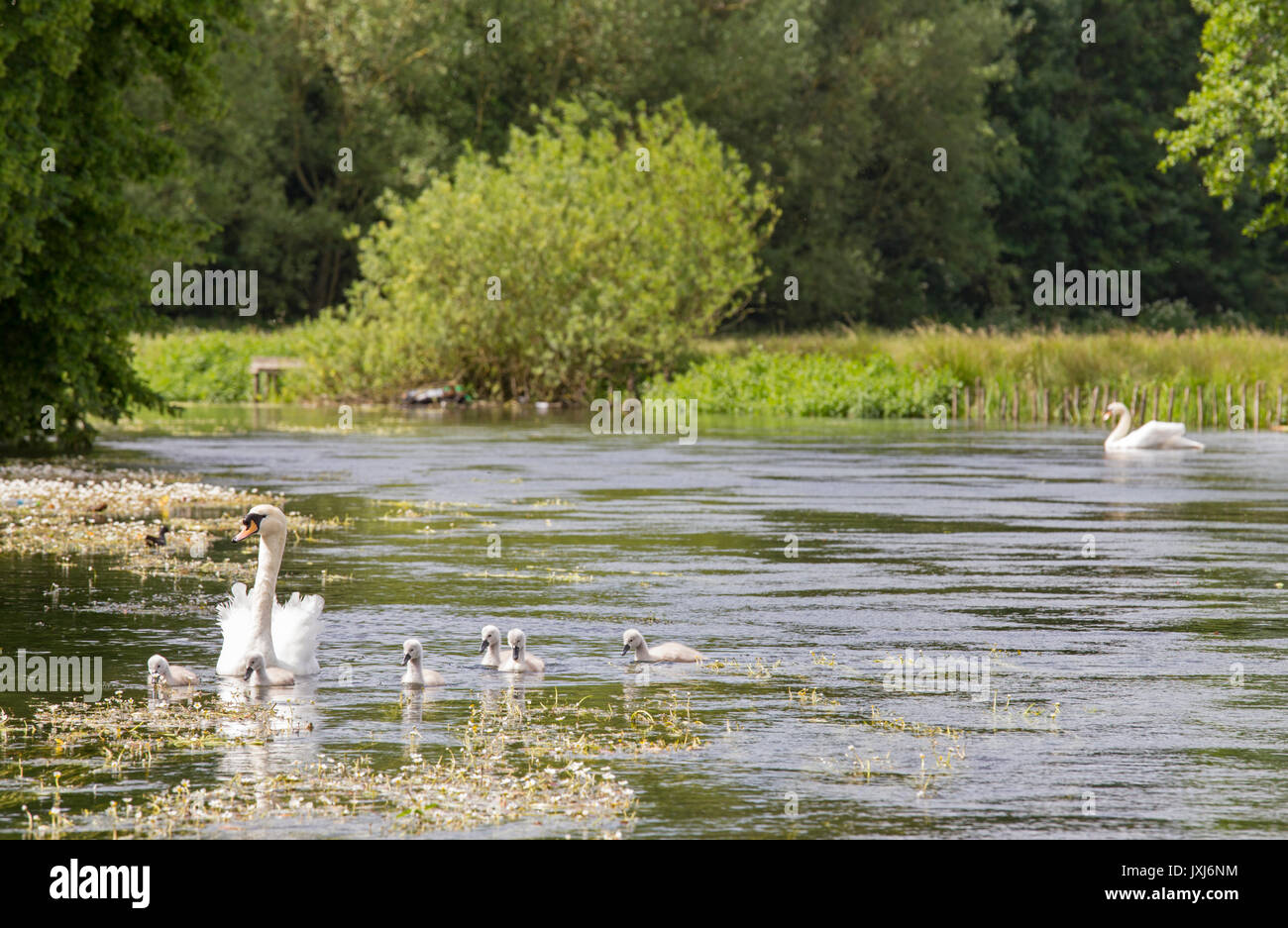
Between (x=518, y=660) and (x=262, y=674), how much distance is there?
134 centimetres

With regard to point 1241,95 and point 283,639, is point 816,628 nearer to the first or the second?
point 283,639

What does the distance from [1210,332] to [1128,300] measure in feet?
165

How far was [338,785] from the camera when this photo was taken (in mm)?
7828

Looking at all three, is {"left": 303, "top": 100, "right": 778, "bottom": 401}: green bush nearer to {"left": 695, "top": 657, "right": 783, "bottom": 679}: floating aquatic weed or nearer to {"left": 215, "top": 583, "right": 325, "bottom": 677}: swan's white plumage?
{"left": 695, "top": 657, "right": 783, "bottom": 679}: floating aquatic weed

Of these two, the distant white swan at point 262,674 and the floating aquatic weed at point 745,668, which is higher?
the distant white swan at point 262,674

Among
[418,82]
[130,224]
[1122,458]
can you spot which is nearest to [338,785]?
[130,224]

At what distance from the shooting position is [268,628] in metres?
10.3

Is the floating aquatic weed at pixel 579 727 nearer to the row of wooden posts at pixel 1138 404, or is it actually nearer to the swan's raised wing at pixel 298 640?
the swan's raised wing at pixel 298 640

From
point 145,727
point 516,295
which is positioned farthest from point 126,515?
point 516,295

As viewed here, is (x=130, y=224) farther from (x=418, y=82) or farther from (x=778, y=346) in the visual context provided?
(x=418, y=82)
